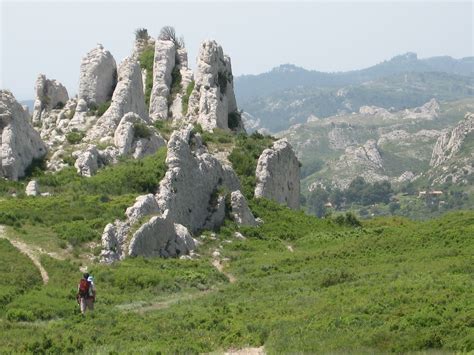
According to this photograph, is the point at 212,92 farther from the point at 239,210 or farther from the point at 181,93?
the point at 239,210

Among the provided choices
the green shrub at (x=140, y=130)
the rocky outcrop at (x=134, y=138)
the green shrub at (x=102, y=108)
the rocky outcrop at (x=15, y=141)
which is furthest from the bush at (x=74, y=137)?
the green shrub at (x=102, y=108)

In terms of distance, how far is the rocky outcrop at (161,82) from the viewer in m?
96.6

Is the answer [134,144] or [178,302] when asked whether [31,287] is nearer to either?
[178,302]

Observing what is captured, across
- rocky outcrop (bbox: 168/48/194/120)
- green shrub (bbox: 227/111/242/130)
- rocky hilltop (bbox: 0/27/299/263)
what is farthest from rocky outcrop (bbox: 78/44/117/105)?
green shrub (bbox: 227/111/242/130)

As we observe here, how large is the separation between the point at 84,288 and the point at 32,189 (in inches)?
1166

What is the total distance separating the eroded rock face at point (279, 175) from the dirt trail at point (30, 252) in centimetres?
3513

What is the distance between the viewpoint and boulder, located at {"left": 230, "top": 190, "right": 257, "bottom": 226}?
64.4 metres

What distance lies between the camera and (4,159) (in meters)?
64.8

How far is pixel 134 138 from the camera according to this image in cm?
7619

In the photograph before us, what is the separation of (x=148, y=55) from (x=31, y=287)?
68.6m

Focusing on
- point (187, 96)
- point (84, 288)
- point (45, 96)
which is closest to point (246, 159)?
point (187, 96)

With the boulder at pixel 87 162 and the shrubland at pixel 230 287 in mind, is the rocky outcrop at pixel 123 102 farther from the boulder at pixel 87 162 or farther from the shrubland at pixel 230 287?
the shrubland at pixel 230 287

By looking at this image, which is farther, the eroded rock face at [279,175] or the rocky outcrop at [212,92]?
the rocky outcrop at [212,92]

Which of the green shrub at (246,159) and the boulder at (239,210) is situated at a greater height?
the green shrub at (246,159)
